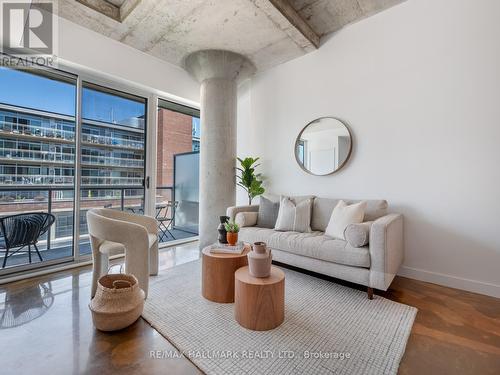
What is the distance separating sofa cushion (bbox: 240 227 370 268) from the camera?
2.22 meters

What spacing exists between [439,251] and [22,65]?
5002 mm

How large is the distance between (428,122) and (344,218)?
4.54 ft

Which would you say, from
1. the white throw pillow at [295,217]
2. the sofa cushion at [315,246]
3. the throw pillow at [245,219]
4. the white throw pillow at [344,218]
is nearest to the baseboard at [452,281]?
the white throw pillow at [344,218]

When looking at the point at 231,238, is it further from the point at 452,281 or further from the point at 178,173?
the point at 178,173

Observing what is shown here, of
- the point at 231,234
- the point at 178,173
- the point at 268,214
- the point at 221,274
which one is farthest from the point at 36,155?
the point at 268,214

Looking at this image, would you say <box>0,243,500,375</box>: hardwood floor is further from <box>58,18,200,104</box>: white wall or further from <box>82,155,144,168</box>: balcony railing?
<box>58,18,200,104</box>: white wall

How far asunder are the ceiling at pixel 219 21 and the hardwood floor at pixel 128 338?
9.84 feet

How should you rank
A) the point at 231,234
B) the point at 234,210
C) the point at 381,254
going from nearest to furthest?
the point at 381,254 < the point at 231,234 < the point at 234,210

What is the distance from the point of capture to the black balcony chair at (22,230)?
2641 millimetres

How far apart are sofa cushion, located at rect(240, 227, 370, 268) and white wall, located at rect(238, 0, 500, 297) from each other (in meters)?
0.98

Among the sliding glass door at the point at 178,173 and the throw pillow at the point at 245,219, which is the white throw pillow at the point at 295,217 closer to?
the throw pillow at the point at 245,219

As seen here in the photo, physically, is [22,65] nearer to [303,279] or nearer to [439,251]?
[303,279]

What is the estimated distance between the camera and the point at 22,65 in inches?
108

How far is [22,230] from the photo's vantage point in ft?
8.96
